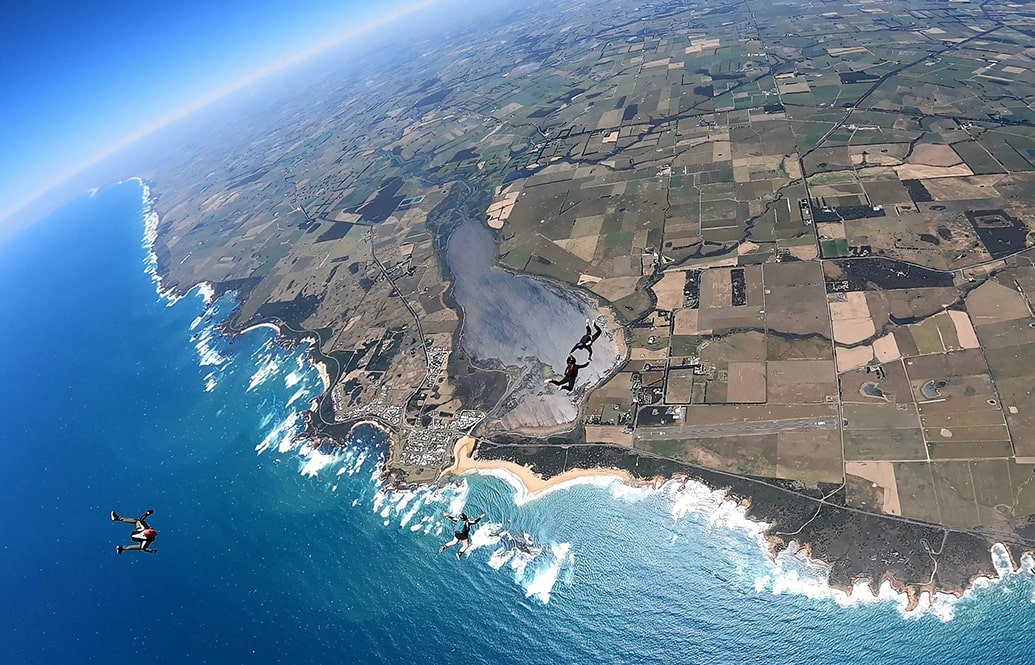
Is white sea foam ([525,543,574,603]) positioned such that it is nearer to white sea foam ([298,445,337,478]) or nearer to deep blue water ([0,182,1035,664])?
deep blue water ([0,182,1035,664])

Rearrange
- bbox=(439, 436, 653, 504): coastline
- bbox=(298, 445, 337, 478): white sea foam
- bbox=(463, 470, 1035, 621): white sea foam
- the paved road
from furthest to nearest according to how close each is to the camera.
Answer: bbox=(298, 445, 337, 478): white sea foam → bbox=(439, 436, 653, 504): coastline → the paved road → bbox=(463, 470, 1035, 621): white sea foam

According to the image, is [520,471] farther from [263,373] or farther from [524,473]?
[263,373]

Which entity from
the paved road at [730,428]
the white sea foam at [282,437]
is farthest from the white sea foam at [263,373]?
the paved road at [730,428]

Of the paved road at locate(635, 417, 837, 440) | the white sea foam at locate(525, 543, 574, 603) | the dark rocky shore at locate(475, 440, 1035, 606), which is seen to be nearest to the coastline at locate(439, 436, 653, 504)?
the dark rocky shore at locate(475, 440, 1035, 606)

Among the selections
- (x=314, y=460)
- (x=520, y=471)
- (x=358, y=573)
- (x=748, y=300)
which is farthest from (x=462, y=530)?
(x=748, y=300)

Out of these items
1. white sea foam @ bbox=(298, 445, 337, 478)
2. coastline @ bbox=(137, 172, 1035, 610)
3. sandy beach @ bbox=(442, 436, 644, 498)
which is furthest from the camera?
white sea foam @ bbox=(298, 445, 337, 478)

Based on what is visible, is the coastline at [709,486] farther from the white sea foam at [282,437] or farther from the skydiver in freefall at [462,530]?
the white sea foam at [282,437]

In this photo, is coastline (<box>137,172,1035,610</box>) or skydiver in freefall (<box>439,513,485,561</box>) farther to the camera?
coastline (<box>137,172,1035,610</box>)
